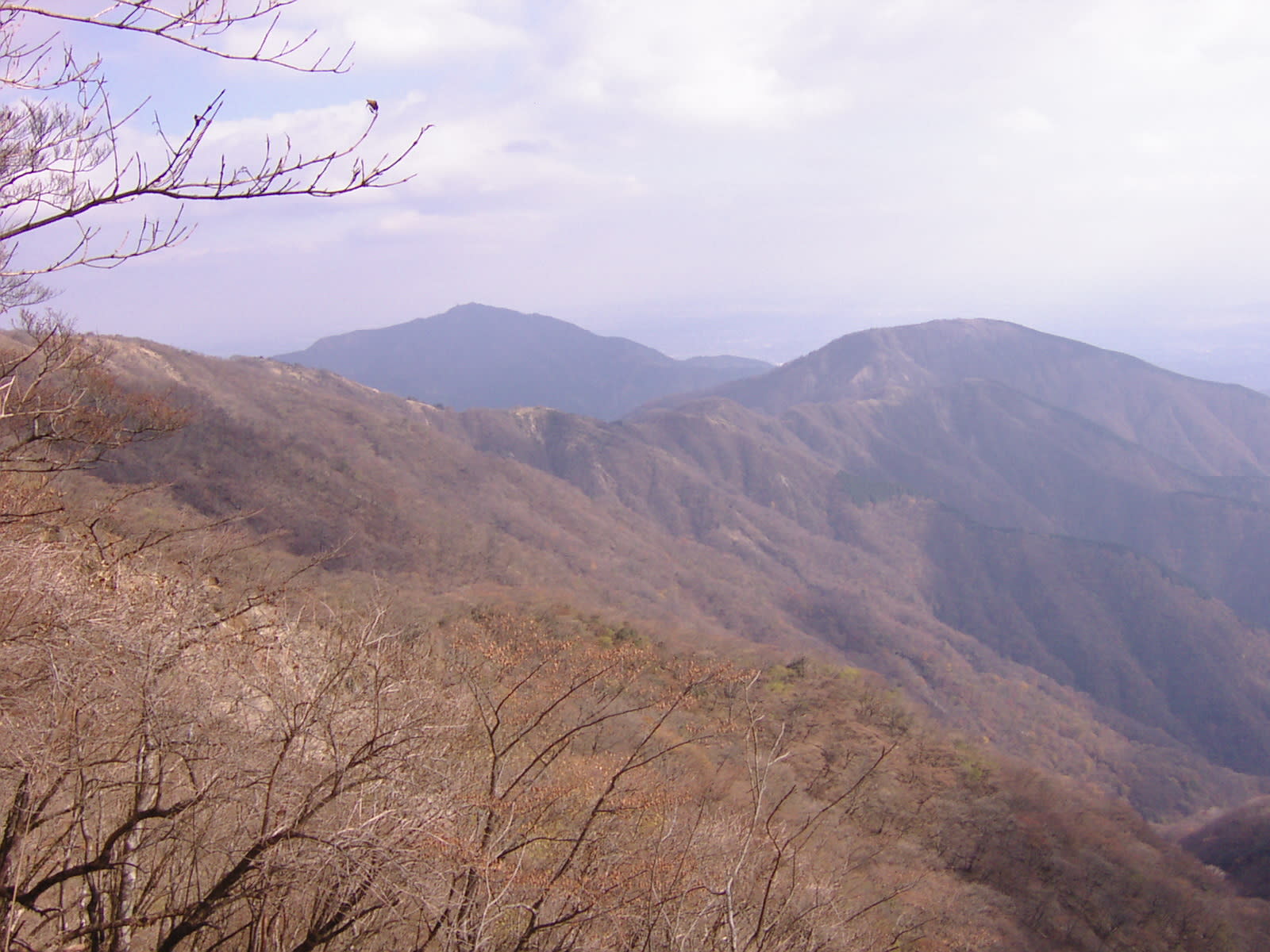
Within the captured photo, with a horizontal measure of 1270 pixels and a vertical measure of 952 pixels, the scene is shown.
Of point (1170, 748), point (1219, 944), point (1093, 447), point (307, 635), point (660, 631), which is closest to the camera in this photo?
point (307, 635)

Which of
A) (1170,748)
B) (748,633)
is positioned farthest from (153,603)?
(1170,748)

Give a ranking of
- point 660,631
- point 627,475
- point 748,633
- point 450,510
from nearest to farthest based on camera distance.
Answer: point 660,631 < point 450,510 < point 748,633 < point 627,475

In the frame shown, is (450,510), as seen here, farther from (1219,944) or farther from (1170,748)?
A: (1170,748)

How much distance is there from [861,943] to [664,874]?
362 centimetres

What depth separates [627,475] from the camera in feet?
391

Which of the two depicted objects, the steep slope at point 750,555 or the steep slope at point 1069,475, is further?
the steep slope at point 1069,475

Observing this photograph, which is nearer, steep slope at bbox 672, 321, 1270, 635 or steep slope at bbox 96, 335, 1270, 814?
steep slope at bbox 96, 335, 1270, 814

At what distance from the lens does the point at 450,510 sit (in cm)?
6284

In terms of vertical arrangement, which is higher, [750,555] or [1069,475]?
[1069,475]

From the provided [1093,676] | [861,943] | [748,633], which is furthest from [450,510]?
[1093,676]

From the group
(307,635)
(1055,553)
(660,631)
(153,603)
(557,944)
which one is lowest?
(1055,553)

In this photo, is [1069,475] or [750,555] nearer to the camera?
[750,555]

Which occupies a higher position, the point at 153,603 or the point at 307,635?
the point at 153,603

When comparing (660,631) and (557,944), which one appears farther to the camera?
(660,631)
